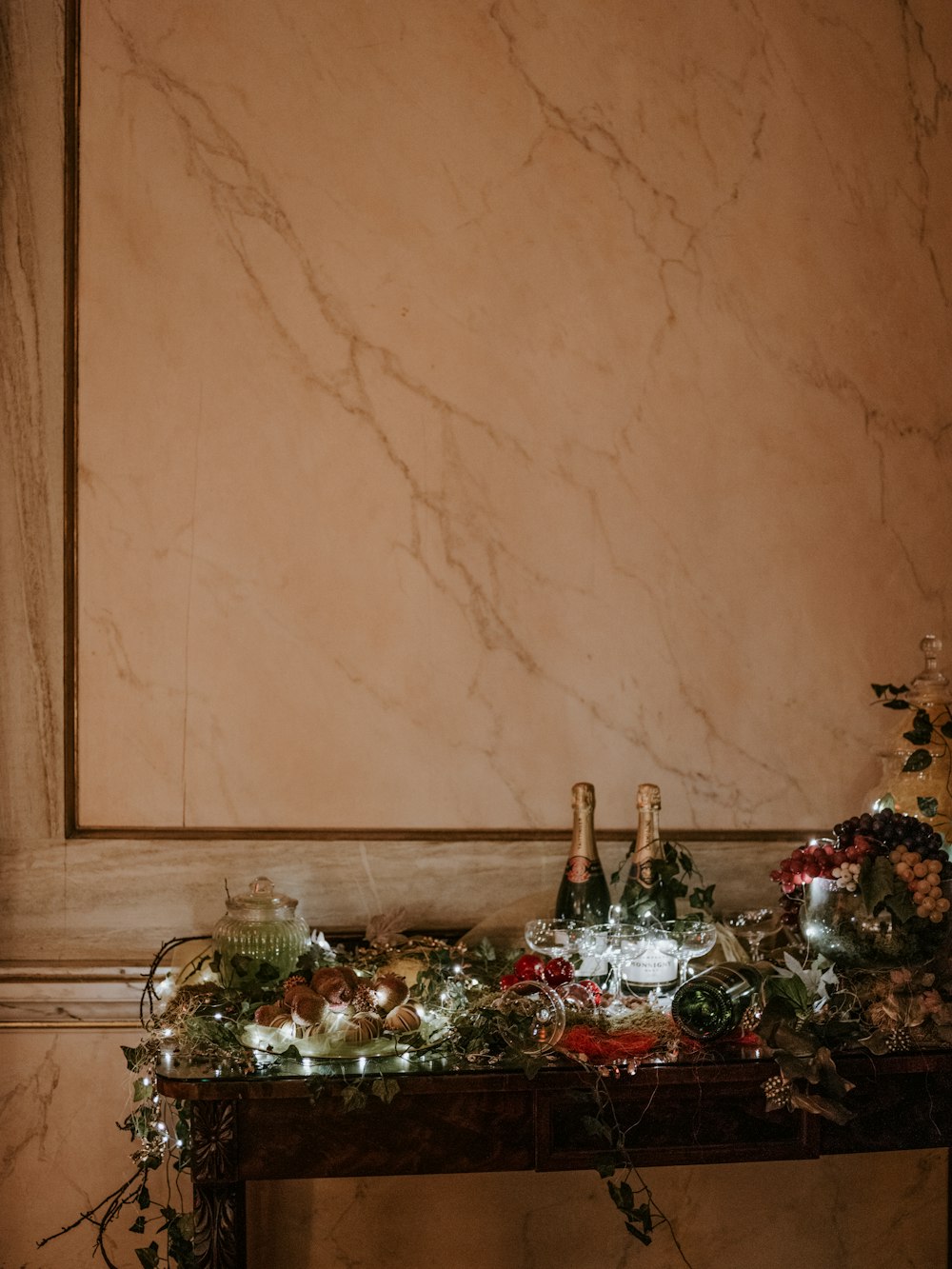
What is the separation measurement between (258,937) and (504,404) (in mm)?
1115

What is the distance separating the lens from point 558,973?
160 cm

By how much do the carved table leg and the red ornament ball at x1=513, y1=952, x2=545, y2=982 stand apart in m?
0.46

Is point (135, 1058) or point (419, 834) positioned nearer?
point (135, 1058)

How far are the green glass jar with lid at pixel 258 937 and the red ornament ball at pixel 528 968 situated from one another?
0.37 meters

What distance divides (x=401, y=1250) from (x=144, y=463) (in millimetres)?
1658

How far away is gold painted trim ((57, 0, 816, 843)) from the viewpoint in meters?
2.04

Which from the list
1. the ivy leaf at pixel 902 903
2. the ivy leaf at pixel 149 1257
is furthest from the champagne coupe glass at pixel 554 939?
the ivy leaf at pixel 149 1257

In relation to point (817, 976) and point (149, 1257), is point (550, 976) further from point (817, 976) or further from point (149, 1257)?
Result: point (149, 1257)

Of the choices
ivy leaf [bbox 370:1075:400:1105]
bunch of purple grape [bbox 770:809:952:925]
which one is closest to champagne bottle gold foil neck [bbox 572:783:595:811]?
bunch of purple grape [bbox 770:809:952:925]

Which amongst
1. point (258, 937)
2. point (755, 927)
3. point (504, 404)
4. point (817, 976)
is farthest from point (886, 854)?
point (504, 404)

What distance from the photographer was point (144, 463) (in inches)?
81.3

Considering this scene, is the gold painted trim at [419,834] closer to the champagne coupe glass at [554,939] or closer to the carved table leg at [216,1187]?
the champagne coupe glass at [554,939]

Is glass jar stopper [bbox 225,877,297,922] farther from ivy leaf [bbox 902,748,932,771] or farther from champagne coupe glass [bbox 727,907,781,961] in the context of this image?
ivy leaf [bbox 902,748,932,771]

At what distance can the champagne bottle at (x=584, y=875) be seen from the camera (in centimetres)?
187
